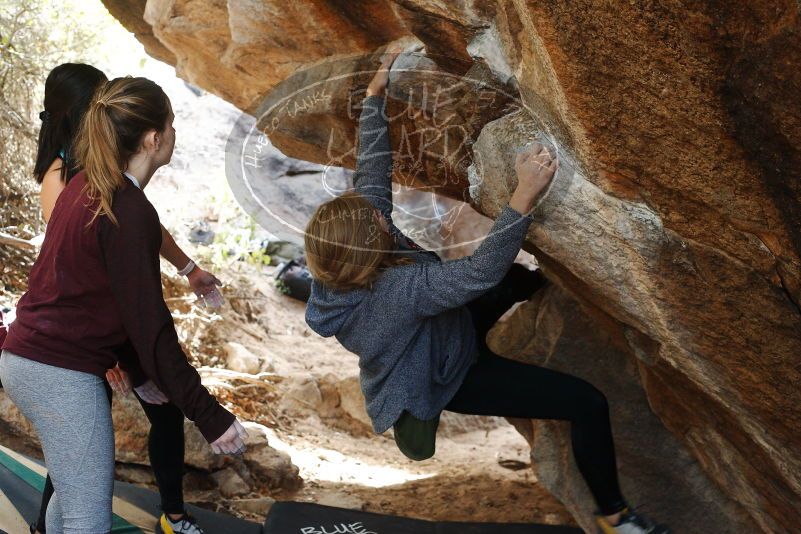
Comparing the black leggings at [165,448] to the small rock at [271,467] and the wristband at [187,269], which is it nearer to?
the wristband at [187,269]

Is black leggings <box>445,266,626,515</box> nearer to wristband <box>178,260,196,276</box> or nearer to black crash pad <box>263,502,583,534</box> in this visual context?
wristband <box>178,260,196,276</box>

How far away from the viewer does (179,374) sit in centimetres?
208

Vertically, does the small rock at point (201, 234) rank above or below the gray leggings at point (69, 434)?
below

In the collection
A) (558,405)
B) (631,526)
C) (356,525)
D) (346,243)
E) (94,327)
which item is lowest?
(356,525)

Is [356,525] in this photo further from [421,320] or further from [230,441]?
[230,441]

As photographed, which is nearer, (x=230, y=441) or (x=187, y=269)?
(x=230, y=441)

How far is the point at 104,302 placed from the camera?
214 centimetres

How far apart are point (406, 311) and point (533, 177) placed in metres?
0.52

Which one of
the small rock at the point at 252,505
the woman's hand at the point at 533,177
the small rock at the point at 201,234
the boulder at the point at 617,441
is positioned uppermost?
the woman's hand at the point at 533,177

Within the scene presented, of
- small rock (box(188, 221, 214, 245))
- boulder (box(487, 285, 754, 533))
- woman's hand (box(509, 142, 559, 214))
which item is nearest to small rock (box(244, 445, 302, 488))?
boulder (box(487, 285, 754, 533))

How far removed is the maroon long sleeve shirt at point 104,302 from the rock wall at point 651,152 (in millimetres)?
948

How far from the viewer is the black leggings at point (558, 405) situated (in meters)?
2.55

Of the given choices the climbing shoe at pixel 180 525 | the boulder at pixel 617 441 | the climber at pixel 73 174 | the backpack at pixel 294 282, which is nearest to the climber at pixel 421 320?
the climber at pixel 73 174

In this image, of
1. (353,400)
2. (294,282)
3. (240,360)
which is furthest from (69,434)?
(294,282)
